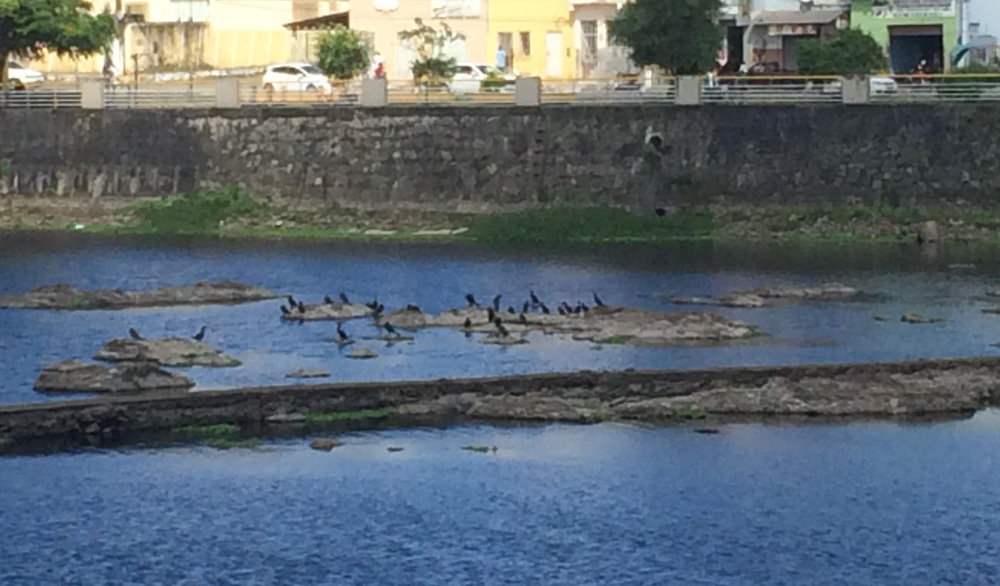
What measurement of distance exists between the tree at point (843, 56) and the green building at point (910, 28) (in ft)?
19.0

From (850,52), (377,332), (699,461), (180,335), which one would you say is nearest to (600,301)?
(377,332)

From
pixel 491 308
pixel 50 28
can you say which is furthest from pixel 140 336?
pixel 50 28

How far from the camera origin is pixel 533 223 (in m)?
65.2

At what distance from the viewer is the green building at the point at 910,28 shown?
74250mm

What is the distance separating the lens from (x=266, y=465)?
33.0 meters

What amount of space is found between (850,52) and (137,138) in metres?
21.8

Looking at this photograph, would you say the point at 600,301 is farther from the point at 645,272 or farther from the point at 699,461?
the point at 699,461

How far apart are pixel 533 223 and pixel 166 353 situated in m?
24.9

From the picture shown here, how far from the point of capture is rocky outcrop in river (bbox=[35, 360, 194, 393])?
123ft

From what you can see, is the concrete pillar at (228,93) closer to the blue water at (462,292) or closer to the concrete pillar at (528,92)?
the blue water at (462,292)

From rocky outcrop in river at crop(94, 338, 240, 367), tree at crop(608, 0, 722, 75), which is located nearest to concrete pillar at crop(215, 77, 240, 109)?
tree at crop(608, 0, 722, 75)

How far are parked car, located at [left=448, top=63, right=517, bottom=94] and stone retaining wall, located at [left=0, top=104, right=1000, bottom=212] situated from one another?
2.12 metres

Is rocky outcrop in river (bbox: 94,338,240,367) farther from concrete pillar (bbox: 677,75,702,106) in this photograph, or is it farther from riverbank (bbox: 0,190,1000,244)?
concrete pillar (bbox: 677,75,702,106)

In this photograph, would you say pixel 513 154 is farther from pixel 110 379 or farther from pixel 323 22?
pixel 110 379
